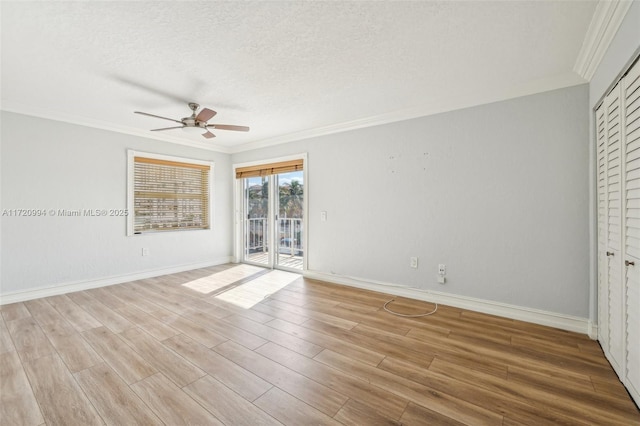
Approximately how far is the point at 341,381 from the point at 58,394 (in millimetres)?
1780

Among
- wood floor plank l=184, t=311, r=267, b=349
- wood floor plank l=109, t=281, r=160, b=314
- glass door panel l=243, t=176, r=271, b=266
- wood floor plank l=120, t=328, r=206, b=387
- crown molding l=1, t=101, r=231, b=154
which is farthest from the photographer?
glass door panel l=243, t=176, r=271, b=266

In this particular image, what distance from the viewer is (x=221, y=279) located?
4.37m

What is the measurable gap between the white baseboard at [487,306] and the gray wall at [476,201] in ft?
0.20

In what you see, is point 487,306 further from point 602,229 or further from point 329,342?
point 329,342

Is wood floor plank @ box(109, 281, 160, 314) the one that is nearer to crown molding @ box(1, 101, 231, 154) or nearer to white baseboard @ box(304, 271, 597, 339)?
crown molding @ box(1, 101, 231, 154)

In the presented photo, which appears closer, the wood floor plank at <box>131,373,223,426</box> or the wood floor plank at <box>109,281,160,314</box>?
the wood floor plank at <box>131,373,223,426</box>

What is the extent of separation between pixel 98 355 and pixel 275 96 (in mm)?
2866

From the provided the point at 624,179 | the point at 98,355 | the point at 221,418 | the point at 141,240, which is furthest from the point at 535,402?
the point at 141,240

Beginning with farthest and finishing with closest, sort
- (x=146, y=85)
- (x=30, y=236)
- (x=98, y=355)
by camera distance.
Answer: (x=30, y=236), (x=146, y=85), (x=98, y=355)

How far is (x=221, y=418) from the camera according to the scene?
1525 millimetres

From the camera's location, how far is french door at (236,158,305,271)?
16.1 feet

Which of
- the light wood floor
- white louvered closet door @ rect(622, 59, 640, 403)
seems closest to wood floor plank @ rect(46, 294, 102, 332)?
the light wood floor

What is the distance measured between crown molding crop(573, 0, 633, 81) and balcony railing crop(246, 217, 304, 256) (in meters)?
3.96

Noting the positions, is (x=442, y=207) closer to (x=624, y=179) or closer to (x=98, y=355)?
(x=624, y=179)
